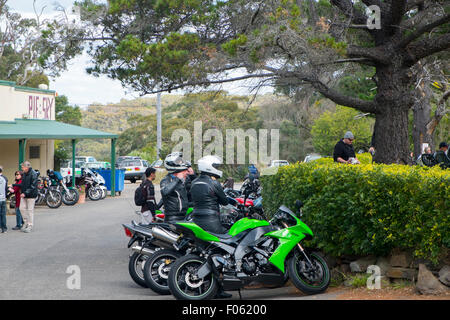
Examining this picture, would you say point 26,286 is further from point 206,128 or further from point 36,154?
point 206,128

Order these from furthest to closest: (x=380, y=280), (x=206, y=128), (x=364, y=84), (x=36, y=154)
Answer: (x=206, y=128), (x=364, y=84), (x=36, y=154), (x=380, y=280)

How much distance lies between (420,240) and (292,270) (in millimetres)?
1673

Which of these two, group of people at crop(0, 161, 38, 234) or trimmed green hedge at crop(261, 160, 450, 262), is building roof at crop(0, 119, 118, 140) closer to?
group of people at crop(0, 161, 38, 234)

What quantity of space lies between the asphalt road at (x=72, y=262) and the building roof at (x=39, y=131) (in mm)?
4338

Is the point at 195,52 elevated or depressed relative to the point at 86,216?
elevated

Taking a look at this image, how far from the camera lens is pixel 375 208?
26.5ft

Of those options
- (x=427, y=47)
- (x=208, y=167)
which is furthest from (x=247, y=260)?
(x=427, y=47)

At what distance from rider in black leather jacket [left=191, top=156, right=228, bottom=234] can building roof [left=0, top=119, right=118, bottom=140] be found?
52.6ft

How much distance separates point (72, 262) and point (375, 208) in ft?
20.1

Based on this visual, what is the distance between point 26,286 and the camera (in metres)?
9.24

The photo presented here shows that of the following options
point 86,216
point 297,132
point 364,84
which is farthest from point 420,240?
point 297,132

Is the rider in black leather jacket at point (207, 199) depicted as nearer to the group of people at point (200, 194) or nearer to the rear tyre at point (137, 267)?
the group of people at point (200, 194)

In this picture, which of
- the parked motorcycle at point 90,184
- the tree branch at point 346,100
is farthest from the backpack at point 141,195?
the parked motorcycle at point 90,184

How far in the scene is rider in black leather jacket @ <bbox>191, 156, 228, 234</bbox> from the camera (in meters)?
8.52
